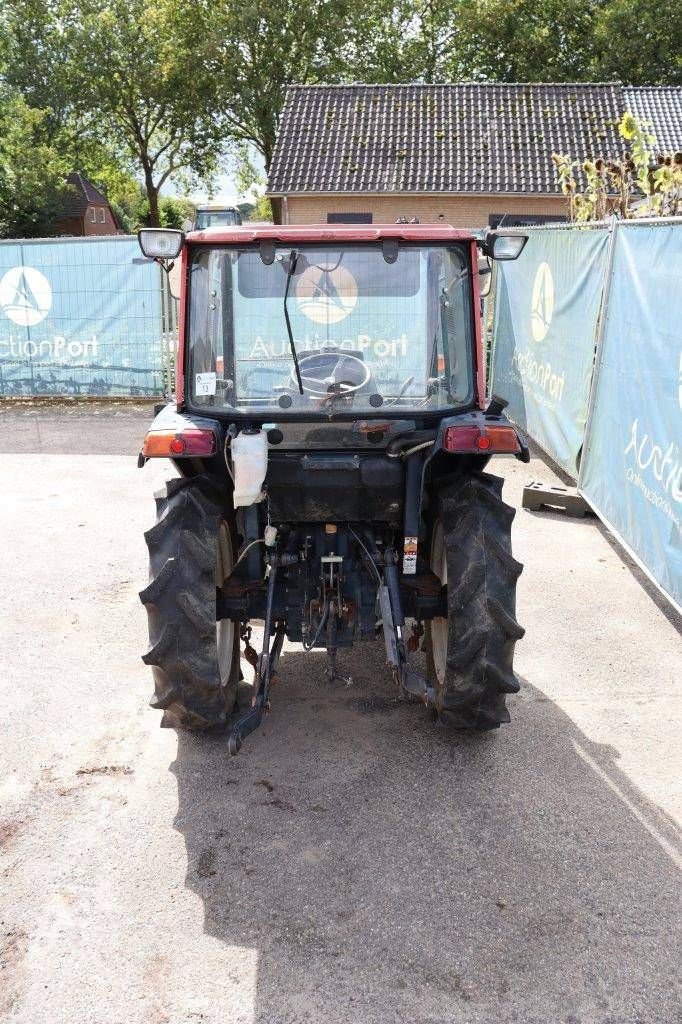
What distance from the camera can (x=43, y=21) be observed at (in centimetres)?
4034

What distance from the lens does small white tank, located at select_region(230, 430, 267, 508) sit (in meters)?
3.62

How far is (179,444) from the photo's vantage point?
373 cm

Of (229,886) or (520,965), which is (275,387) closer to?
(229,886)

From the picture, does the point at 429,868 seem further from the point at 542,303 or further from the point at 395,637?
the point at 542,303

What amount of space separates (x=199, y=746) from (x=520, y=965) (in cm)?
182

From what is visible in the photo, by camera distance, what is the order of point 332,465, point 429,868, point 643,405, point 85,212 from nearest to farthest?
point 429,868 → point 332,465 → point 643,405 → point 85,212

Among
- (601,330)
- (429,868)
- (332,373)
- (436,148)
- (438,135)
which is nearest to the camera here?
(429,868)

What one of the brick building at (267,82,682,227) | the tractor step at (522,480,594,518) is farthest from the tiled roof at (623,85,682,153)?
the tractor step at (522,480,594,518)

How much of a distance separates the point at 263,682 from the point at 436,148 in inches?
946

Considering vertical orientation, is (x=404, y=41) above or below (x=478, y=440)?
above

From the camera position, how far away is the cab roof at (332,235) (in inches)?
151

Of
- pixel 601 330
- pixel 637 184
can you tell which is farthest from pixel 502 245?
pixel 637 184

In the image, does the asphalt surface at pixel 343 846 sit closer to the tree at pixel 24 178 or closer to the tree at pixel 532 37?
the tree at pixel 24 178

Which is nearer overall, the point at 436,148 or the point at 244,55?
the point at 436,148
